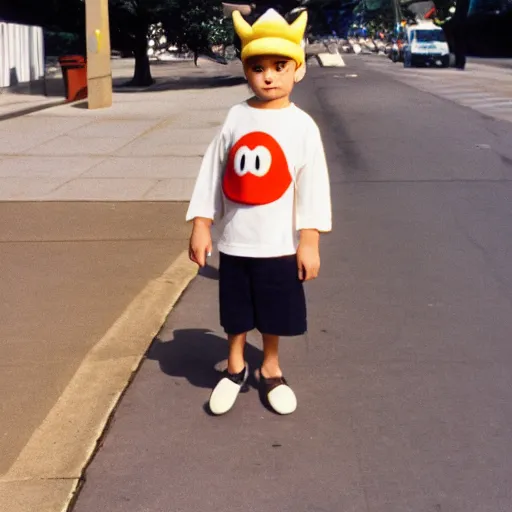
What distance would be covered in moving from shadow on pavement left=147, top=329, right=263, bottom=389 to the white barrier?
829 inches

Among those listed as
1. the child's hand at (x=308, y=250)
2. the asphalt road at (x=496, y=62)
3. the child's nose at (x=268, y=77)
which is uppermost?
the asphalt road at (x=496, y=62)

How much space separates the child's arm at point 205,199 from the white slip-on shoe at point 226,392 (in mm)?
575

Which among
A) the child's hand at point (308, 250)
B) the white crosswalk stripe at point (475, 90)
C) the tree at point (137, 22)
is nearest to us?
the child's hand at point (308, 250)

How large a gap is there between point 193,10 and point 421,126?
14.7 metres

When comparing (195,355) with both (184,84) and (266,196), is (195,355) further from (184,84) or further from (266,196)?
(184,84)

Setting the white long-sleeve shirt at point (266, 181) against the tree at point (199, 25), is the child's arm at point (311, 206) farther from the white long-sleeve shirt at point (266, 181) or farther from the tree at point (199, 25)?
the tree at point (199, 25)

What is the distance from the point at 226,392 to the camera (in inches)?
166

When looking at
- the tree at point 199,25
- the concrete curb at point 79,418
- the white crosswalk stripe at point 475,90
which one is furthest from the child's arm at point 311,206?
the tree at point 199,25

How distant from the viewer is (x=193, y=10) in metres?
29.6

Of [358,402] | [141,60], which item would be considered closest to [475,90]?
[141,60]

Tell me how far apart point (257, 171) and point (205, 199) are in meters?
0.30

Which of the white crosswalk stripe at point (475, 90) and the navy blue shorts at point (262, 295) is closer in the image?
the navy blue shorts at point (262, 295)

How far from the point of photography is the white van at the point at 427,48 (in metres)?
45.0

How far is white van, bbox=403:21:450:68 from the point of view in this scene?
148 feet
